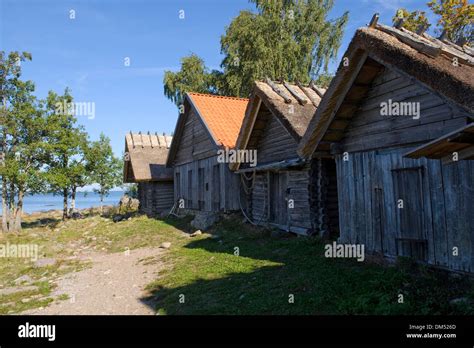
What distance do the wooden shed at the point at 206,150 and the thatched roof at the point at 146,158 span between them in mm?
2959

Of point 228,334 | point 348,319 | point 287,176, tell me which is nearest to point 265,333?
point 228,334

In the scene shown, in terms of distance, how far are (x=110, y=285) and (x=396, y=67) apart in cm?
837

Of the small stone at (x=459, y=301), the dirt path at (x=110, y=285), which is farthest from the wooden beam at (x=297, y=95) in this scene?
the small stone at (x=459, y=301)

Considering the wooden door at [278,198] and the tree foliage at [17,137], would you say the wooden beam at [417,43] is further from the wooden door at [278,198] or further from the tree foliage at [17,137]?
the tree foliage at [17,137]

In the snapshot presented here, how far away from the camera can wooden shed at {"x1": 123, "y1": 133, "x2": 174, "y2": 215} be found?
24.1 meters

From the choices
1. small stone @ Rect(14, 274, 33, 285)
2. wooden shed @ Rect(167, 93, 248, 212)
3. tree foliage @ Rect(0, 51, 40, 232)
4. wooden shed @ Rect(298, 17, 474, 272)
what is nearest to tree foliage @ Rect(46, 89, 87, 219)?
tree foliage @ Rect(0, 51, 40, 232)

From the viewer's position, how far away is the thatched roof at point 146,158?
24.0m

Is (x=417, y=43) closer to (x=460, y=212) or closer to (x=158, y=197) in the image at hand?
(x=460, y=212)

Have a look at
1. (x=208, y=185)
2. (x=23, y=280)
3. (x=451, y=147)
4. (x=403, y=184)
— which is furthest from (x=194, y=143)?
(x=451, y=147)

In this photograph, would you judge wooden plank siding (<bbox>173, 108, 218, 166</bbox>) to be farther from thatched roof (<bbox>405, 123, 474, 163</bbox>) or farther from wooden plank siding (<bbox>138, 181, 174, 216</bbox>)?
thatched roof (<bbox>405, 123, 474, 163</bbox>)

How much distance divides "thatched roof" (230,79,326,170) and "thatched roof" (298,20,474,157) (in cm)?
214

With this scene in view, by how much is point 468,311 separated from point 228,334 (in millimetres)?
3240

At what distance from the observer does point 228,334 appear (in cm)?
445

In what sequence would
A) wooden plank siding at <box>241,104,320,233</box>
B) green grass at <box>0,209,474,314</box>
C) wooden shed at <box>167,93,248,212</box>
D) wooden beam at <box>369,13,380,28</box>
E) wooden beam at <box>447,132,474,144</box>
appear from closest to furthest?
wooden beam at <box>447,132,474,144</box> → green grass at <box>0,209,474,314</box> → wooden beam at <box>369,13,380,28</box> → wooden plank siding at <box>241,104,320,233</box> → wooden shed at <box>167,93,248,212</box>
